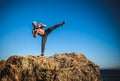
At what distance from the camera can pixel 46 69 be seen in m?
5.25

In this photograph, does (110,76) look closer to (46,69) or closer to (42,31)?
(42,31)

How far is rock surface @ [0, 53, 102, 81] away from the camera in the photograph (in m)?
5.24

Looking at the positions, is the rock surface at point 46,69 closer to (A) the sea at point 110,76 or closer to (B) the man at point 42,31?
(B) the man at point 42,31

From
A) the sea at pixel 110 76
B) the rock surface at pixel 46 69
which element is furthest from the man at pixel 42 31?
the sea at pixel 110 76

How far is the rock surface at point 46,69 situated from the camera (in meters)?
5.24

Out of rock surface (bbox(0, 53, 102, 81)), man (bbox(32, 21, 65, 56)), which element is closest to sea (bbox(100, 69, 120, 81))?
man (bbox(32, 21, 65, 56))

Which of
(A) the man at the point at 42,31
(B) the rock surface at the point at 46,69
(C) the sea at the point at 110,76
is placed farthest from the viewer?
(C) the sea at the point at 110,76

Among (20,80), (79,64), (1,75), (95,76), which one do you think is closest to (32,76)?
(20,80)

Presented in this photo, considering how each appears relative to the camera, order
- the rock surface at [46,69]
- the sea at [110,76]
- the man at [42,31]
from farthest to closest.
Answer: the sea at [110,76], the man at [42,31], the rock surface at [46,69]

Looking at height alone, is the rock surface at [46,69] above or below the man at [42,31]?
below

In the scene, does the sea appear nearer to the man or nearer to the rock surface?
the man

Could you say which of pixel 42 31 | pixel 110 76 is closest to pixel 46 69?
pixel 42 31

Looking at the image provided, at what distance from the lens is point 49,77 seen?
522 centimetres

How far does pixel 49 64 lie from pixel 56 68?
186 millimetres
